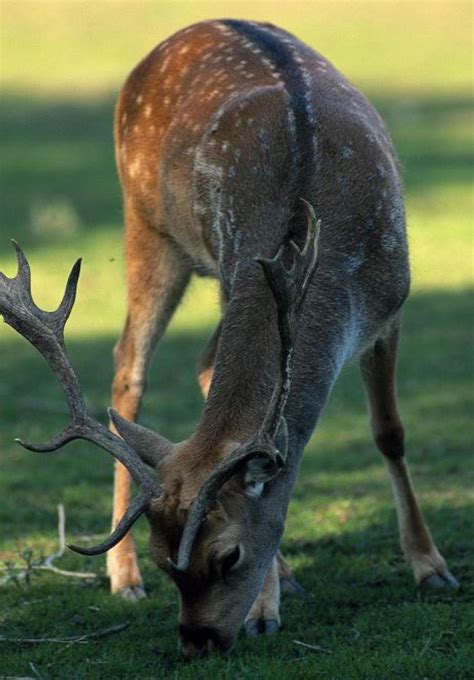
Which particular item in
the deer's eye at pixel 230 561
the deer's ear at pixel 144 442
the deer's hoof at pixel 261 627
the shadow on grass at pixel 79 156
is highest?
the deer's ear at pixel 144 442

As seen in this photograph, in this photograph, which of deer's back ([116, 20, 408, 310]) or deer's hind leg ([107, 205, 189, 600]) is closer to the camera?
deer's back ([116, 20, 408, 310])

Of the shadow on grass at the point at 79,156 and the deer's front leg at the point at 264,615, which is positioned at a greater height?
the deer's front leg at the point at 264,615

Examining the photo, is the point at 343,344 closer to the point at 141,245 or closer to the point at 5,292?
the point at 5,292

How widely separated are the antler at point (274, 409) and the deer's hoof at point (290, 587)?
1523mm

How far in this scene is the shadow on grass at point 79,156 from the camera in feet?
58.0

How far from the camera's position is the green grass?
17.8 feet

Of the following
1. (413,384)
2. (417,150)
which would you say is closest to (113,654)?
(413,384)

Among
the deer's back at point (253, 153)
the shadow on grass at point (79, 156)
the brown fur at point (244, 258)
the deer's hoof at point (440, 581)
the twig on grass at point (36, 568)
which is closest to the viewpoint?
the brown fur at point (244, 258)

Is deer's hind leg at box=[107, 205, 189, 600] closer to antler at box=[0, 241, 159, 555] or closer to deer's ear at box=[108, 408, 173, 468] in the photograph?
antler at box=[0, 241, 159, 555]

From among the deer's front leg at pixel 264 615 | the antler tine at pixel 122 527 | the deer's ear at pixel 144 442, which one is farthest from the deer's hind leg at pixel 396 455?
the antler tine at pixel 122 527

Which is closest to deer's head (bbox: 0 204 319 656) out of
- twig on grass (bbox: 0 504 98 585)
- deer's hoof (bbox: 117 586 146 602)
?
deer's hoof (bbox: 117 586 146 602)

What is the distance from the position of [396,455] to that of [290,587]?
0.79m

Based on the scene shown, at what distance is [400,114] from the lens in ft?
83.1

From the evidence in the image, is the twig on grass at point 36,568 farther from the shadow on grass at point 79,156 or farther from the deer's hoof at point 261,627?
the shadow on grass at point 79,156
